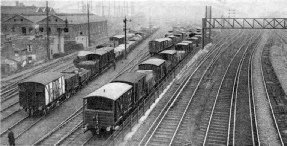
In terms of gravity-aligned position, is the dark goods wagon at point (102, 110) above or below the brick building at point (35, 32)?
below

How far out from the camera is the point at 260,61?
45.2m

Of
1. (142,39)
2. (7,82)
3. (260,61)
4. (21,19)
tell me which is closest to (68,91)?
(7,82)

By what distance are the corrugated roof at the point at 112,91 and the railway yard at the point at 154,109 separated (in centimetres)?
7

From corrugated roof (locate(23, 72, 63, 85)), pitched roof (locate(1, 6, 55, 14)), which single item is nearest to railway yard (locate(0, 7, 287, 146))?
corrugated roof (locate(23, 72, 63, 85))

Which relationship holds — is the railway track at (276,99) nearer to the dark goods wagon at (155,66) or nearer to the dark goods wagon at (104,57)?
the dark goods wagon at (155,66)

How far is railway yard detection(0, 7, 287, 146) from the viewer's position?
1823 centimetres

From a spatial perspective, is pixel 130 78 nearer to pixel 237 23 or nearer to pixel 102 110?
pixel 102 110

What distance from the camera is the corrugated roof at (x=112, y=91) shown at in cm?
1806


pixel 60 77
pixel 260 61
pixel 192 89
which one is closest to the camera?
pixel 60 77

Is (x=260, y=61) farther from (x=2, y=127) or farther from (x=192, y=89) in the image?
(x=2, y=127)

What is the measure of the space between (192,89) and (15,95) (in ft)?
55.2

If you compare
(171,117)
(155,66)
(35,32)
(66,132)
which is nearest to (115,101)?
(66,132)

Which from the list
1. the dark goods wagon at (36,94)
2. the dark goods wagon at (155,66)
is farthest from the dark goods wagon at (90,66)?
the dark goods wagon at (36,94)

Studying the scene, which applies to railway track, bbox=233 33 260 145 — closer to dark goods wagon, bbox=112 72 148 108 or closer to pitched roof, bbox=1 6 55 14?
dark goods wagon, bbox=112 72 148 108
